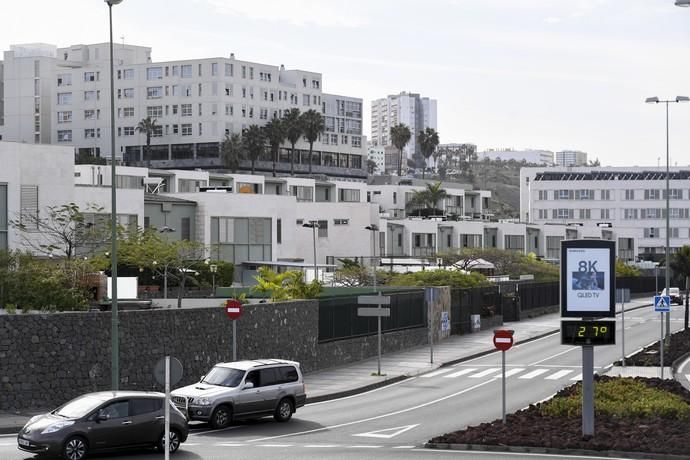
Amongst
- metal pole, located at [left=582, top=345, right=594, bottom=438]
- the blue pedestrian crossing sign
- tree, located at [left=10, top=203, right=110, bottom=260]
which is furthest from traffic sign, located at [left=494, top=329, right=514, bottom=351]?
tree, located at [left=10, top=203, right=110, bottom=260]

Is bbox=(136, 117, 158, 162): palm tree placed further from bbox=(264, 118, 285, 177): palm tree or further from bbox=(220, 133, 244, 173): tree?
bbox=(264, 118, 285, 177): palm tree

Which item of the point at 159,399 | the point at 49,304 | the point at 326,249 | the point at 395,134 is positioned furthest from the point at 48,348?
the point at 395,134

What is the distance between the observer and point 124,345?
35562mm

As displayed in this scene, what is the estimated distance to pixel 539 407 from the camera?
33188 millimetres

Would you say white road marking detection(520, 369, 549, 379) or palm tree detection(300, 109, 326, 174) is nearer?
white road marking detection(520, 369, 549, 379)

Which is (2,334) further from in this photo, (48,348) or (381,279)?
(381,279)

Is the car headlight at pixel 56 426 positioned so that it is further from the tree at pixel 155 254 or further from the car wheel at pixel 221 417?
the tree at pixel 155 254

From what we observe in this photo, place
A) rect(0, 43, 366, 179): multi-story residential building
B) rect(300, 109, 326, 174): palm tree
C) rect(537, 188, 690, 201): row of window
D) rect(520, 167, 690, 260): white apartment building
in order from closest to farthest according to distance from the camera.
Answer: rect(0, 43, 366, 179): multi-story residential building → rect(300, 109, 326, 174): palm tree → rect(520, 167, 690, 260): white apartment building → rect(537, 188, 690, 201): row of window

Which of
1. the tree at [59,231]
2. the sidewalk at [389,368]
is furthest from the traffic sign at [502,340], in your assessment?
the tree at [59,231]

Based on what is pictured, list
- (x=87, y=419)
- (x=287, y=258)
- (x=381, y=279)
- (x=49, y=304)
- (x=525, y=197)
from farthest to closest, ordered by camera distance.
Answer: (x=525, y=197), (x=287, y=258), (x=381, y=279), (x=49, y=304), (x=87, y=419)

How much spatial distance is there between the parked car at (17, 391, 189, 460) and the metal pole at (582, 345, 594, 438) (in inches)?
362

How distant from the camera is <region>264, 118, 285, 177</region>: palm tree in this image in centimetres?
14525

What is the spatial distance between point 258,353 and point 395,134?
15043cm

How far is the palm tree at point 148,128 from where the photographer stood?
5591 inches
